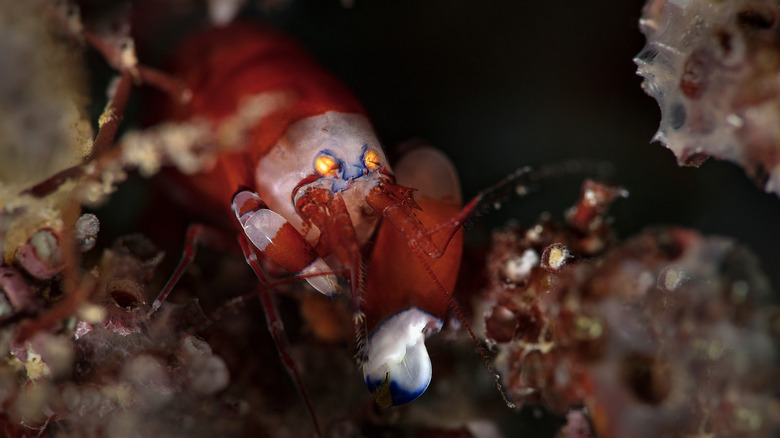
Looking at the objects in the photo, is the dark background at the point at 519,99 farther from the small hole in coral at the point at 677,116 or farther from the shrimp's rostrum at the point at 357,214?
the small hole in coral at the point at 677,116

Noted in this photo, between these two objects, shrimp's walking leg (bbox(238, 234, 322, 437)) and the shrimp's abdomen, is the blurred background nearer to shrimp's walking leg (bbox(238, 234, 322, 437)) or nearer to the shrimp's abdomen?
the shrimp's abdomen

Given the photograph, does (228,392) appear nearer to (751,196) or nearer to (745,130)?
(745,130)

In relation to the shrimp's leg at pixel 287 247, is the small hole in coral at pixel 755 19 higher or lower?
higher

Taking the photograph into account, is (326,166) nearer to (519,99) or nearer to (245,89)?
(245,89)

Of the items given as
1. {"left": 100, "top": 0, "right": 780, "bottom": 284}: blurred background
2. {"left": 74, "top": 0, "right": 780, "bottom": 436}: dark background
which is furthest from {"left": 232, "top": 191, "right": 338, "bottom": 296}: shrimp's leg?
{"left": 100, "top": 0, "right": 780, "bottom": 284}: blurred background

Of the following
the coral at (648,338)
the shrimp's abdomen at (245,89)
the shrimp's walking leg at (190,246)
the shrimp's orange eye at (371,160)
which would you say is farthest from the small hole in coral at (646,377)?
the shrimp's walking leg at (190,246)

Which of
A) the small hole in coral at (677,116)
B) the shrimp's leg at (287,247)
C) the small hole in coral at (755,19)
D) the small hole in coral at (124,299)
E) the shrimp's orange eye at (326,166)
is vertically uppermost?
the small hole in coral at (755,19)

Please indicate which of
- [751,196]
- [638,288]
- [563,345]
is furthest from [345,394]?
[751,196]
